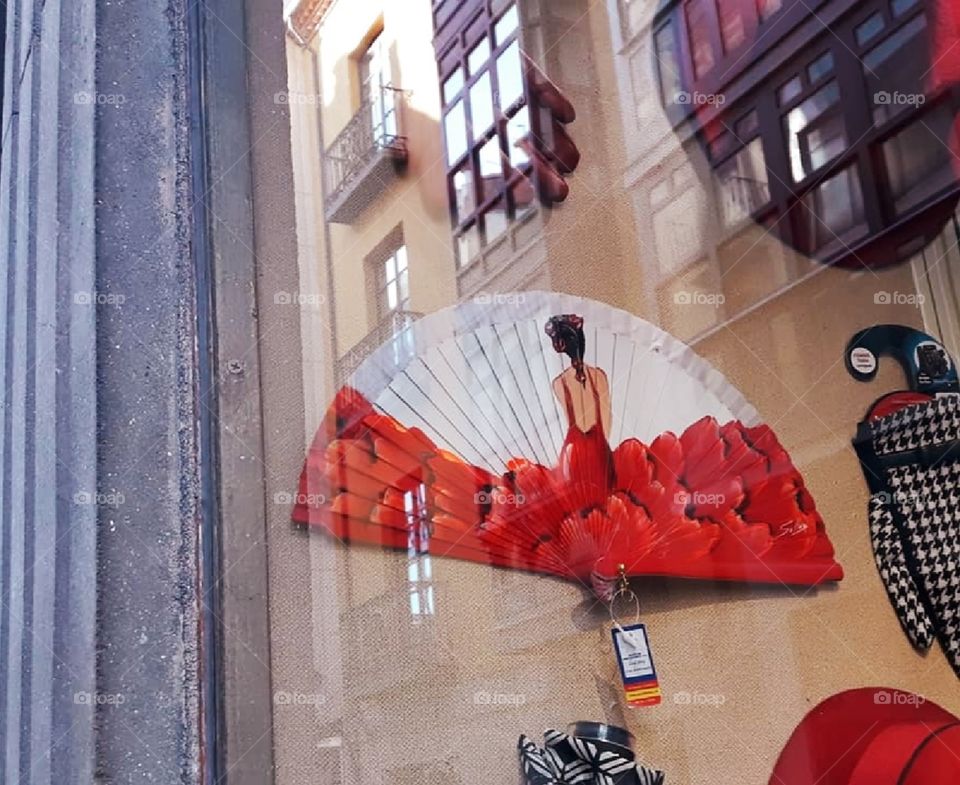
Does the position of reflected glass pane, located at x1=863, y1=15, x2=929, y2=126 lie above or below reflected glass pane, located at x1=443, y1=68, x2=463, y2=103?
above

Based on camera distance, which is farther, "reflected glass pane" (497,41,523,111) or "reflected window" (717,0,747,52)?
"reflected window" (717,0,747,52)

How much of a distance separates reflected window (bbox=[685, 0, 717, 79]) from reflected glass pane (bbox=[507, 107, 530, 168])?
0.42 meters

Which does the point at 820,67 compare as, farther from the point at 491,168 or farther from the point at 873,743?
the point at 873,743

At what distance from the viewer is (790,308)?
246cm

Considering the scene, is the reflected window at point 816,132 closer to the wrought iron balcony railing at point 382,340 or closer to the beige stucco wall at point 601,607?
the beige stucco wall at point 601,607

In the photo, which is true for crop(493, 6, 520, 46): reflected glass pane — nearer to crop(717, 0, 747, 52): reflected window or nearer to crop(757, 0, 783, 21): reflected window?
crop(717, 0, 747, 52): reflected window

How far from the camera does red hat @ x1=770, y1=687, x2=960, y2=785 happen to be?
215cm

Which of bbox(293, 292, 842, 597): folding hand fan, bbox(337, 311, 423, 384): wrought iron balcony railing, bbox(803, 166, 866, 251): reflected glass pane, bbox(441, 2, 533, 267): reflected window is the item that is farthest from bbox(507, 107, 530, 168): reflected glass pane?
bbox(803, 166, 866, 251): reflected glass pane

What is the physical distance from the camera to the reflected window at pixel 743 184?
2459mm

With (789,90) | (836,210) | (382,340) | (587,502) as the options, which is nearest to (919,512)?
(836,210)

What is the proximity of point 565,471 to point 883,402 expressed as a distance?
73 centimetres

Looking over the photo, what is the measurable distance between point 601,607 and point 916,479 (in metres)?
0.77

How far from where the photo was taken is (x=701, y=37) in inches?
100

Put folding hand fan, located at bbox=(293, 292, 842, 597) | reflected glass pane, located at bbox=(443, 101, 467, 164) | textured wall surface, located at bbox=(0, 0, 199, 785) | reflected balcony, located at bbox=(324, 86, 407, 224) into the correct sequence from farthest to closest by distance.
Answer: reflected glass pane, located at bbox=(443, 101, 467, 164) < reflected balcony, located at bbox=(324, 86, 407, 224) < folding hand fan, located at bbox=(293, 292, 842, 597) < textured wall surface, located at bbox=(0, 0, 199, 785)
